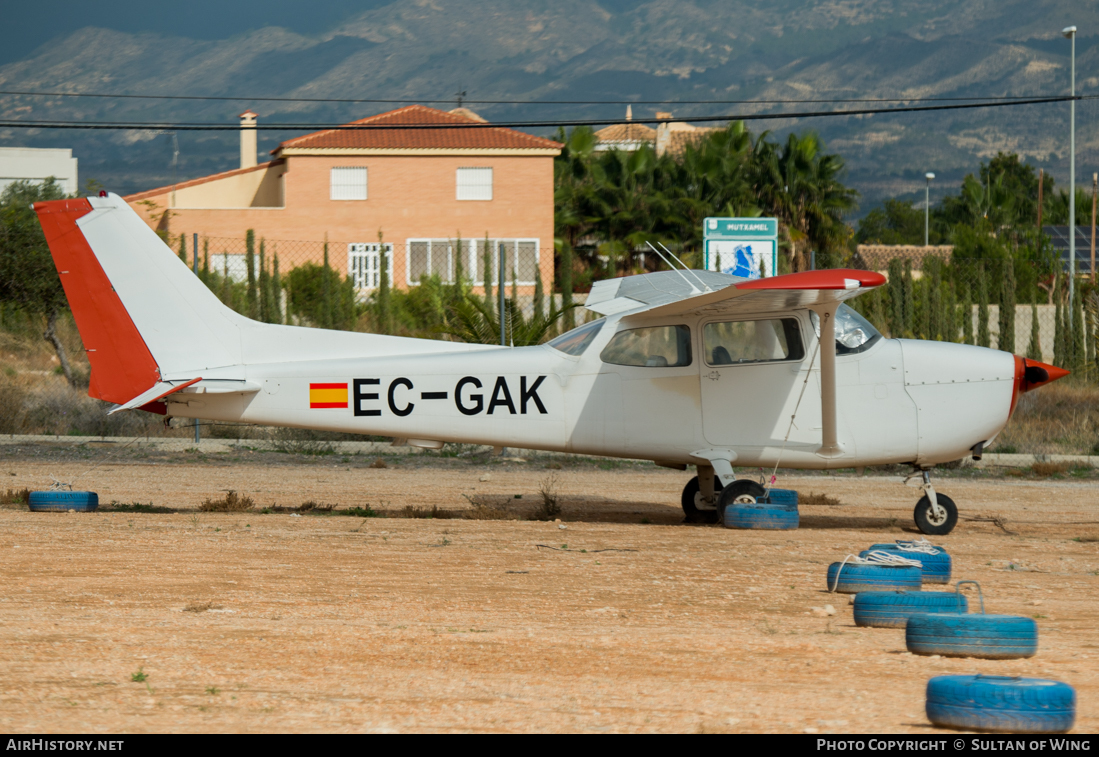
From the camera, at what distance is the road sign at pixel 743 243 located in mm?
19938

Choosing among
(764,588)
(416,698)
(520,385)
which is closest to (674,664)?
(416,698)

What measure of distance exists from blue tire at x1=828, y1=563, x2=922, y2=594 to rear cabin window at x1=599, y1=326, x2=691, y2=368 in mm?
3607

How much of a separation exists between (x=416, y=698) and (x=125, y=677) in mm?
1338

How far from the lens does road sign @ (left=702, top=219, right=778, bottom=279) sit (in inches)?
785

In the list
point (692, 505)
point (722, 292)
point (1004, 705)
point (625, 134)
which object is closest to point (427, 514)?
point (692, 505)

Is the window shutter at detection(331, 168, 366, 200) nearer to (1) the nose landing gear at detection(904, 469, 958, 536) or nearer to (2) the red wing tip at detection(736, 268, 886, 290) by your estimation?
(1) the nose landing gear at detection(904, 469, 958, 536)

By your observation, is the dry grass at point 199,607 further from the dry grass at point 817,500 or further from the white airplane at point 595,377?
the dry grass at point 817,500

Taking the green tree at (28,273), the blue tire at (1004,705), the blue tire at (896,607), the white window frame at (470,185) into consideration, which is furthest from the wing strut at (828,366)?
the white window frame at (470,185)

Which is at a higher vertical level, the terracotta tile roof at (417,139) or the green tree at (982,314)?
the terracotta tile roof at (417,139)

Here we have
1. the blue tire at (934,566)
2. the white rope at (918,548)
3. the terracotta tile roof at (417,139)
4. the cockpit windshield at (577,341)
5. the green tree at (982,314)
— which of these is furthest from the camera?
the terracotta tile roof at (417,139)

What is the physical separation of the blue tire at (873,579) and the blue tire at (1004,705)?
3025 mm

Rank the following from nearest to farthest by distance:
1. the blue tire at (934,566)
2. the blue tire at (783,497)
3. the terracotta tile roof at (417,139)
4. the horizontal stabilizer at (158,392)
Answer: the blue tire at (934,566) → the horizontal stabilizer at (158,392) → the blue tire at (783,497) → the terracotta tile roof at (417,139)

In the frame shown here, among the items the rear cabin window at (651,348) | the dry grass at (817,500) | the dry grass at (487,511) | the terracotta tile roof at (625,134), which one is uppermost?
the terracotta tile roof at (625,134)

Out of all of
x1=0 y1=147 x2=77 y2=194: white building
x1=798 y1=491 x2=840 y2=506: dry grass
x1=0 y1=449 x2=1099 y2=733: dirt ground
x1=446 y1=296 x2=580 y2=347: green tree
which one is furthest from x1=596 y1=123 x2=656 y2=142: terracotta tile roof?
x1=0 y1=449 x2=1099 y2=733: dirt ground
